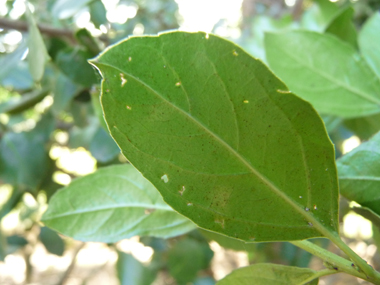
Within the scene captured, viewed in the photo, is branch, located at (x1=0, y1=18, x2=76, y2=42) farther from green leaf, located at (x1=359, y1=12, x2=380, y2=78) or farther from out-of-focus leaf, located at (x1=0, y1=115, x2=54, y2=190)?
green leaf, located at (x1=359, y1=12, x2=380, y2=78)

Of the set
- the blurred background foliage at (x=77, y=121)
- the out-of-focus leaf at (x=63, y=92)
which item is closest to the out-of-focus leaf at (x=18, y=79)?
the blurred background foliage at (x=77, y=121)

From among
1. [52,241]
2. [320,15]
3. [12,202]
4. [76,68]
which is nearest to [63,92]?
[76,68]

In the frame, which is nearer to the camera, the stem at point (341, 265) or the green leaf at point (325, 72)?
the stem at point (341, 265)

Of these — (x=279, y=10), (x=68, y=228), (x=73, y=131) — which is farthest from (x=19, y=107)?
(x=279, y=10)

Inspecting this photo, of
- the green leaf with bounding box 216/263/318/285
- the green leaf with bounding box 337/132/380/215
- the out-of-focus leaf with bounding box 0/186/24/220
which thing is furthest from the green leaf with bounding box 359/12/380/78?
the out-of-focus leaf with bounding box 0/186/24/220

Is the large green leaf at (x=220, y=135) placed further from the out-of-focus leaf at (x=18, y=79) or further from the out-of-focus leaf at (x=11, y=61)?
the out-of-focus leaf at (x=18, y=79)

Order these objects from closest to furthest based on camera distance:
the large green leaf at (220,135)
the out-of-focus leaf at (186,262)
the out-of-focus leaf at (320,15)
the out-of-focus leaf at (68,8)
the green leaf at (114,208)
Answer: the large green leaf at (220,135) < the green leaf at (114,208) < the out-of-focus leaf at (68,8) < the out-of-focus leaf at (320,15) < the out-of-focus leaf at (186,262)

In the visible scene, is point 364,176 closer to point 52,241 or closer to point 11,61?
point 11,61
